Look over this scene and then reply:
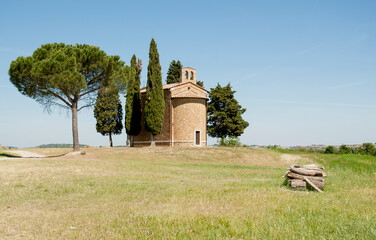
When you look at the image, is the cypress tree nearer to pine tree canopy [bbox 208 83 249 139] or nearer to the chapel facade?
the chapel facade

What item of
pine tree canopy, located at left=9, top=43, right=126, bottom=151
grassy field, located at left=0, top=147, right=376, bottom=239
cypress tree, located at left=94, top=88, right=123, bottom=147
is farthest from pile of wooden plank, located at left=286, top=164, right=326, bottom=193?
cypress tree, located at left=94, top=88, right=123, bottom=147

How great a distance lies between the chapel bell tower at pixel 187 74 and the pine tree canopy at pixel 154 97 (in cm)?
421

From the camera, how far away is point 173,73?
4588 centimetres

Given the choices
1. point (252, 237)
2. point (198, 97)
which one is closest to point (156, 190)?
point (252, 237)

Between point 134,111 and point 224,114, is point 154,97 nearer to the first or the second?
point 134,111

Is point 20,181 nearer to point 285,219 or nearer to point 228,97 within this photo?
point 285,219

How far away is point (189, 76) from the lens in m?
37.7

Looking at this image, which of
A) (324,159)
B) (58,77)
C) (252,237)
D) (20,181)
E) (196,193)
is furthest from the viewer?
(324,159)

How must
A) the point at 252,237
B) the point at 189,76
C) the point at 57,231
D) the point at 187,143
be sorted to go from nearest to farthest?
1. the point at 252,237
2. the point at 57,231
3. the point at 187,143
4. the point at 189,76

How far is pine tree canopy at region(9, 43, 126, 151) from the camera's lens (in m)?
26.5

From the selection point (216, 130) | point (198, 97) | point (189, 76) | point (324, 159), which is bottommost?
point (324, 159)

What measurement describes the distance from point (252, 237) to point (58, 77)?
2495 cm

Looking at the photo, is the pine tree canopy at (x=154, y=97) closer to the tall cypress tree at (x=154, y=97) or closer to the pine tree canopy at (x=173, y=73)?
the tall cypress tree at (x=154, y=97)

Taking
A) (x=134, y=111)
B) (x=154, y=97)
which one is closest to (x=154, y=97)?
(x=154, y=97)
